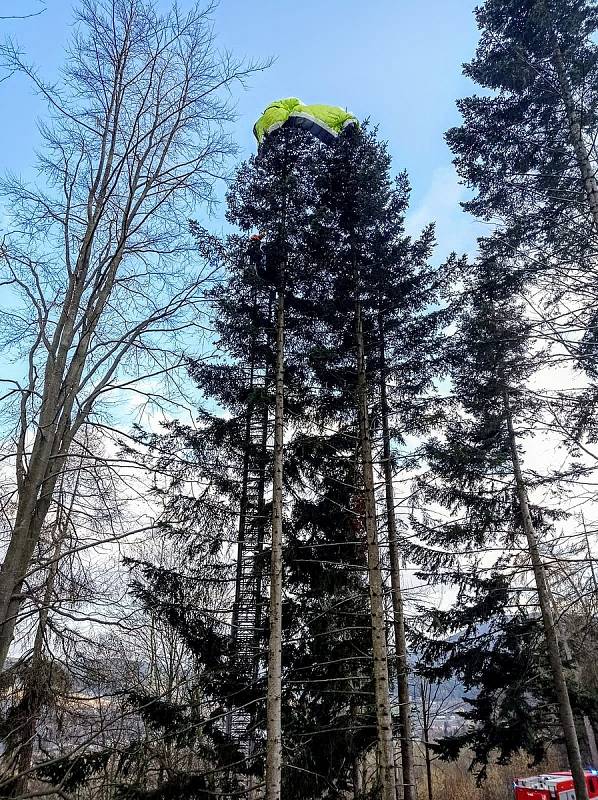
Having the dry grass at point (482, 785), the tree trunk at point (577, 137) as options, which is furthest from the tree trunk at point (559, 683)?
the dry grass at point (482, 785)

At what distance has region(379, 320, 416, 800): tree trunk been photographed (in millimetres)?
7645

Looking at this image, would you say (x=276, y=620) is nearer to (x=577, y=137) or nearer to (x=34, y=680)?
(x=34, y=680)

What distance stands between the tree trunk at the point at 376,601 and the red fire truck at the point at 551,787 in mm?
10310

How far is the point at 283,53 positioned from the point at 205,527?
6252 millimetres

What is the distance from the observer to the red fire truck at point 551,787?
44.0 ft

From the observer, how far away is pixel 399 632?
822 cm

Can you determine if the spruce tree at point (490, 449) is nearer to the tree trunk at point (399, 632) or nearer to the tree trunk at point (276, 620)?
the tree trunk at point (399, 632)

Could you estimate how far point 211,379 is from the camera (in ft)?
28.5

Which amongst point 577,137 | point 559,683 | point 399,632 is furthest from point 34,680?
point 577,137

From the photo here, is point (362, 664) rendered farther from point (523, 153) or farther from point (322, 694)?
point (523, 153)

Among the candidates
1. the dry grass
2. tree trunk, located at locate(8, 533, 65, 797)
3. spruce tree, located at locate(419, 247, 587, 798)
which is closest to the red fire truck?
the dry grass

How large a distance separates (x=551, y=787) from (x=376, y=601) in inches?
451

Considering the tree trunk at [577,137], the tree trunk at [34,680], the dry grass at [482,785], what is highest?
the tree trunk at [577,137]

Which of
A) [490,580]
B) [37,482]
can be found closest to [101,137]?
[37,482]
